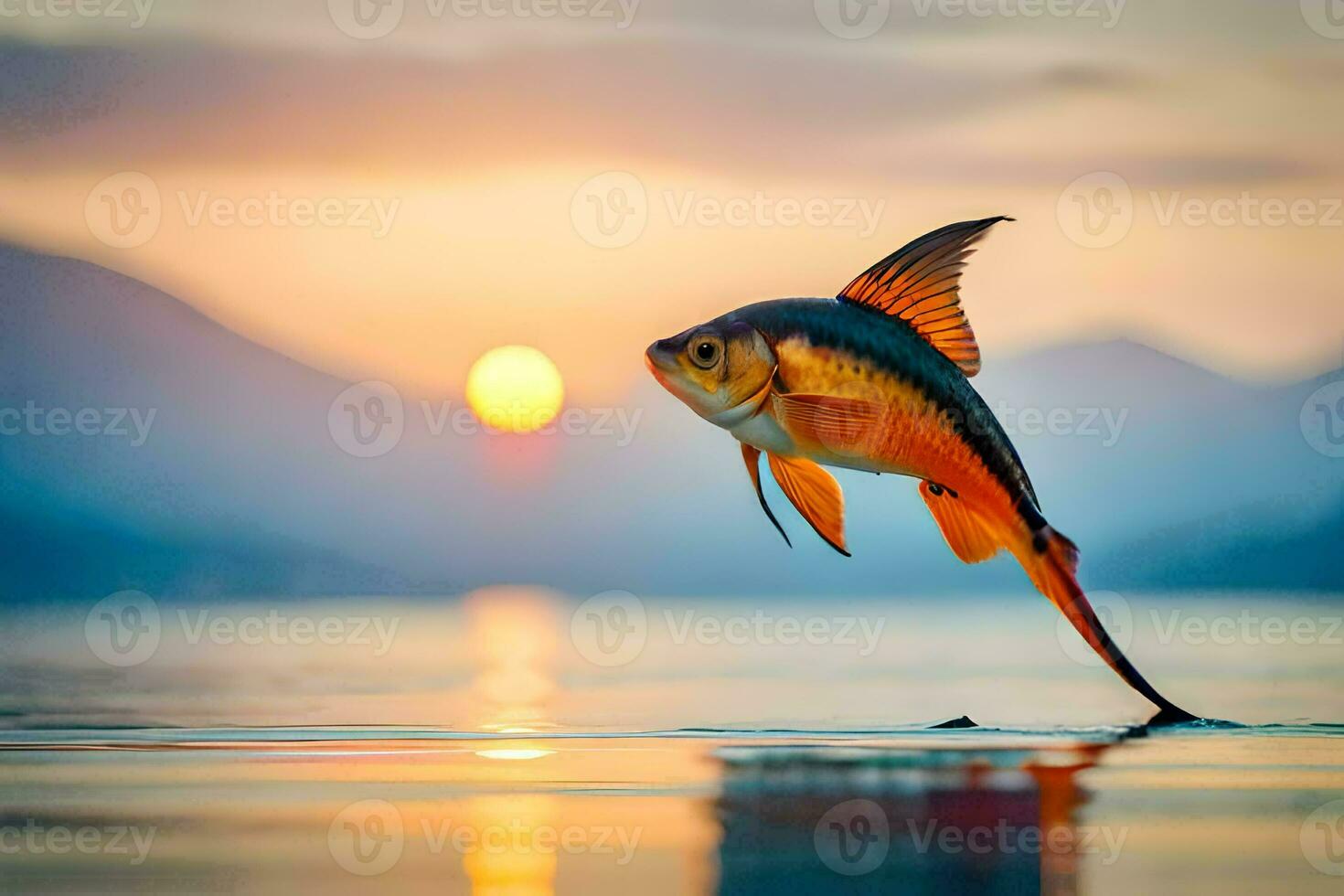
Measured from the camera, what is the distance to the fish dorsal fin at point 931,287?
2012mm

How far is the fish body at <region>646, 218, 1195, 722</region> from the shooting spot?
6.27ft

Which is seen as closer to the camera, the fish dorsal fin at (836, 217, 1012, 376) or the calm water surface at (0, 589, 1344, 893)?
the calm water surface at (0, 589, 1344, 893)

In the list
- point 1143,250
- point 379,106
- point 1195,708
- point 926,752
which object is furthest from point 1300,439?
point 379,106

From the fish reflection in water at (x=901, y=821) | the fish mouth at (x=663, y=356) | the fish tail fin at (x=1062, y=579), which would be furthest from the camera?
the fish tail fin at (x=1062, y=579)

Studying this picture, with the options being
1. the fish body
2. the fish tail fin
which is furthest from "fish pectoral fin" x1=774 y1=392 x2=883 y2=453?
the fish tail fin

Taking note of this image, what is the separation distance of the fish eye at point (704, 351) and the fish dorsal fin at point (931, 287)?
0.24m

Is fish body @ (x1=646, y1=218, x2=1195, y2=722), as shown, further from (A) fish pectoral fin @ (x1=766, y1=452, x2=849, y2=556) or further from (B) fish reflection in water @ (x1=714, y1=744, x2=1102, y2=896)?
(B) fish reflection in water @ (x1=714, y1=744, x2=1102, y2=896)

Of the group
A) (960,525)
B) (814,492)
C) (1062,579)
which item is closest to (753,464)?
(814,492)

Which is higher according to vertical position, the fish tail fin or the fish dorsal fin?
the fish dorsal fin

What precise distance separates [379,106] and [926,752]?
226 cm

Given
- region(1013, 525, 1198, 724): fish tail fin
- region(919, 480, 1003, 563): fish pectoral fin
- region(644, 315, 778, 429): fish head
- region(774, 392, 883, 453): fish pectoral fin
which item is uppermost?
region(644, 315, 778, 429): fish head

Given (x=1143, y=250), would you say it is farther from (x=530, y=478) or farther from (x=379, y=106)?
(x=379, y=106)

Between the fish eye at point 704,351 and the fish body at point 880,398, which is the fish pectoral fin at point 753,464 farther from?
the fish eye at point 704,351

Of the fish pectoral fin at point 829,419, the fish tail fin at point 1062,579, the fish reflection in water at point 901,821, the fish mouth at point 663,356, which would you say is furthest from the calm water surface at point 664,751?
the fish mouth at point 663,356
